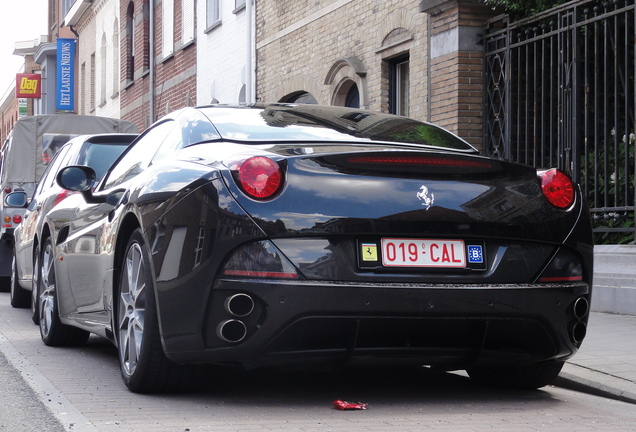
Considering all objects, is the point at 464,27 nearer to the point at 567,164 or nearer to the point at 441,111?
the point at 441,111

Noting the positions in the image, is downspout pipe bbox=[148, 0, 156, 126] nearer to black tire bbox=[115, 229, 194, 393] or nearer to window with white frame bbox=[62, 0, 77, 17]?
window with white frame bbox=[62, 0, 77, 17]

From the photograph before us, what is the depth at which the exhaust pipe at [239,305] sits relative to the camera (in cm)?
471

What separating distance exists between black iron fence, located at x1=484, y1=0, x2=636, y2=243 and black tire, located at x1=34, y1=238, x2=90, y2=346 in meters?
4.84

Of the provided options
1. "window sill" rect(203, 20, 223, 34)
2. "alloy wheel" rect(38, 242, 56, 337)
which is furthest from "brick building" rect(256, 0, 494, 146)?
"alloy wheel" rect(38, 242, 56, 337)

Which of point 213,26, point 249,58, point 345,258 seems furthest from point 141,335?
point 213,26

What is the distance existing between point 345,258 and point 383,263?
6.7 inches

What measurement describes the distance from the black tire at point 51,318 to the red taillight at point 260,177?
3003 mm

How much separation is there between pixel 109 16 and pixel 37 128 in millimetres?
19060

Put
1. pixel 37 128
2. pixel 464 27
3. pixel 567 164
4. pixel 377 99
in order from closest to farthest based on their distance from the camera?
pixel 567 164
pixel 464 27
pixel 377 99
pixel 37 128

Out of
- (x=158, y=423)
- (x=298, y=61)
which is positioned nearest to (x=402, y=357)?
(x=158, y=423)

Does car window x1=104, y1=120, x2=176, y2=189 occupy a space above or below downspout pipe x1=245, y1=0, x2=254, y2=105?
below

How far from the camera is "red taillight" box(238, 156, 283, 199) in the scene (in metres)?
4.79

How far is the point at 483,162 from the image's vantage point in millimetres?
5168

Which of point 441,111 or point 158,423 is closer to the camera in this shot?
point 158,423
